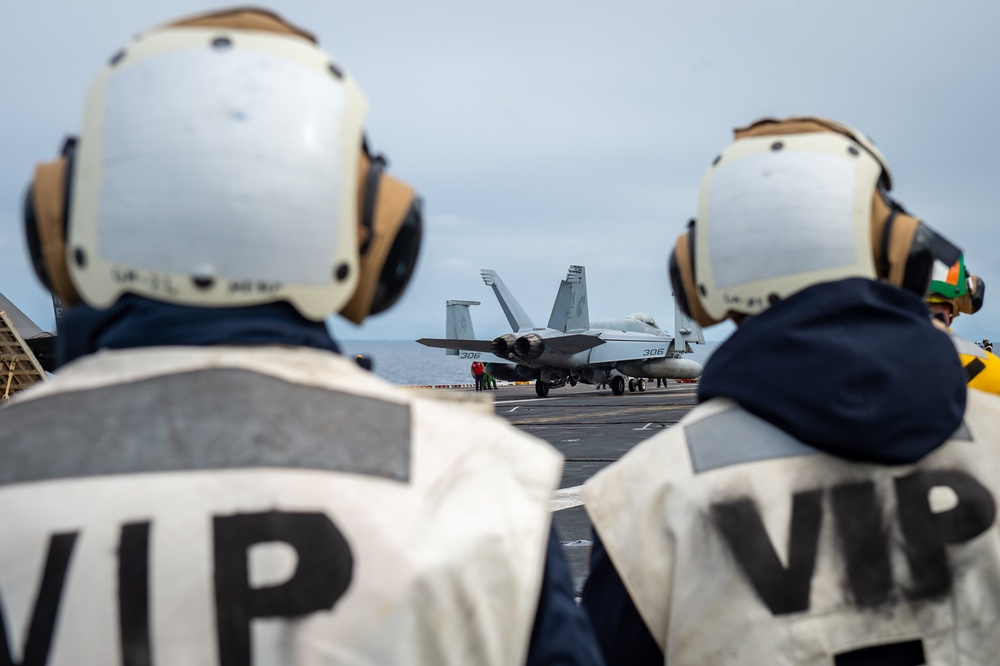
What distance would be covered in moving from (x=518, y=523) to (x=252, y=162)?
66cm

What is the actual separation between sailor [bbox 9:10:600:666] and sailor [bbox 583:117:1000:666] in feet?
1.73

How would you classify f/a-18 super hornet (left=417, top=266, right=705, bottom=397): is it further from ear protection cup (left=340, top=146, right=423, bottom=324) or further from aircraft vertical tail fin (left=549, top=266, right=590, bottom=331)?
ear protection cup (left=340, top=146, right=423, bottom=324)

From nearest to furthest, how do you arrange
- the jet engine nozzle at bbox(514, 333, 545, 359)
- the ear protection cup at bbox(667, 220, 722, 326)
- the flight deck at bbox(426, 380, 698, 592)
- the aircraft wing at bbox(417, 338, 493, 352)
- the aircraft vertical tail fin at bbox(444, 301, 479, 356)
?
the ear protection cup at bbox(667, 220, 722, 326) → the flight deck at bbox(426, 380, 698, 592) → the jet engine nozzle at bbox(514, 333, 545, 359) → the aircraft wing at bbox(417, 338, 493, 352) → the aircraft vertical tail fin at bbox(444, 301, 479, 356)

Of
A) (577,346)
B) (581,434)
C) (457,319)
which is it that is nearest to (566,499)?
(581,434)

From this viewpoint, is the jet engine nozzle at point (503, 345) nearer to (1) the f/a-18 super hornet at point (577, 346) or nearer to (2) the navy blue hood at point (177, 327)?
(1) the f/a-18 super hornet at point (577, 346)

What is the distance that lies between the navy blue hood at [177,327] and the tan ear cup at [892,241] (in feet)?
4.24

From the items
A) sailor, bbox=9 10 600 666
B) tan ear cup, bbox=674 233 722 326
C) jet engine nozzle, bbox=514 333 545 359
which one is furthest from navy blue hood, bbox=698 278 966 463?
jet engine nozzle, bbox=514 333 545 359

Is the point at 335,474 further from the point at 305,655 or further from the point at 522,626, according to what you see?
the point at 522,626

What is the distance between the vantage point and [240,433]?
127cm

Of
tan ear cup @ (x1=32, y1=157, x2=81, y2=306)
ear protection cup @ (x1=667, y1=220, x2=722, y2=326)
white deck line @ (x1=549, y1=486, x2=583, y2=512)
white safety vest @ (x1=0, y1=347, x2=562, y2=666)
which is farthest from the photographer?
white deck line @ (x1=549, y1=486, x2=583, y2=512)

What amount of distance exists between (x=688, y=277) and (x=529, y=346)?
101 ft

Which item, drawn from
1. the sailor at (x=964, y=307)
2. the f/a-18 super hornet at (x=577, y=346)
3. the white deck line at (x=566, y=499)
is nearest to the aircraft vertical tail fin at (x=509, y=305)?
the f/a-18 super hornet at (x=577, y=346)

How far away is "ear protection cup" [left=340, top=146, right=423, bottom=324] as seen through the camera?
1585 millimetres

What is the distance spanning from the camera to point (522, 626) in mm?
1307
